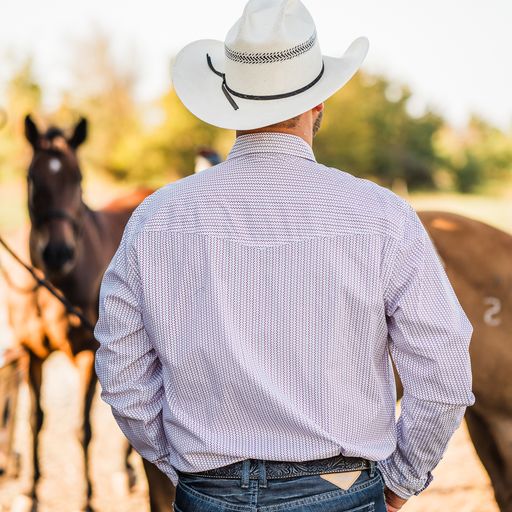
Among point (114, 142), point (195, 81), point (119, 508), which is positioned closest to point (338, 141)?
point (114, 142)

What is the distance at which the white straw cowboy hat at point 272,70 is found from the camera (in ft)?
5.78

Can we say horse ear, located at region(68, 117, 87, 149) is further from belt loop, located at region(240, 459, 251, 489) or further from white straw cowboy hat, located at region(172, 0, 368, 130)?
belt loop, located at region(240, 459, 251, 489)

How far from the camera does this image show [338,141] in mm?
35188

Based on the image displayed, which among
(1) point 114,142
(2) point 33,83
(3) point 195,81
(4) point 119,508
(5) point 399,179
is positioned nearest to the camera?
(3) point 195,81

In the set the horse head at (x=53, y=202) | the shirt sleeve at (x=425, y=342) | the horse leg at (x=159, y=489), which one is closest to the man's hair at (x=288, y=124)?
the shirt sleeve at (x=425, y=342)

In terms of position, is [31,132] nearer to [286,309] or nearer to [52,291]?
[52,291]

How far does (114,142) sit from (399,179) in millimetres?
15229

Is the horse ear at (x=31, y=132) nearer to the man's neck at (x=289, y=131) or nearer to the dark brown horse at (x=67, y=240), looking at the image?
the dark brown horse at (x=67, y=240)

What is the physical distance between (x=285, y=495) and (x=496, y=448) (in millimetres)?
2131

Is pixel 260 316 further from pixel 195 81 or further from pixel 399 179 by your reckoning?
pixel 399 179

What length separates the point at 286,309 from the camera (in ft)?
5.46

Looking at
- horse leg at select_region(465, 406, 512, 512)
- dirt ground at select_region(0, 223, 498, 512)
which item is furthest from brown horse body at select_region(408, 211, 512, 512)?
dirt ground at select_region(0, 223, 498, 512)

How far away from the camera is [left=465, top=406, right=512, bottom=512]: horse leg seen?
11.4ft

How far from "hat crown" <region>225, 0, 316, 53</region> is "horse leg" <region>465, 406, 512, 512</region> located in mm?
2379
